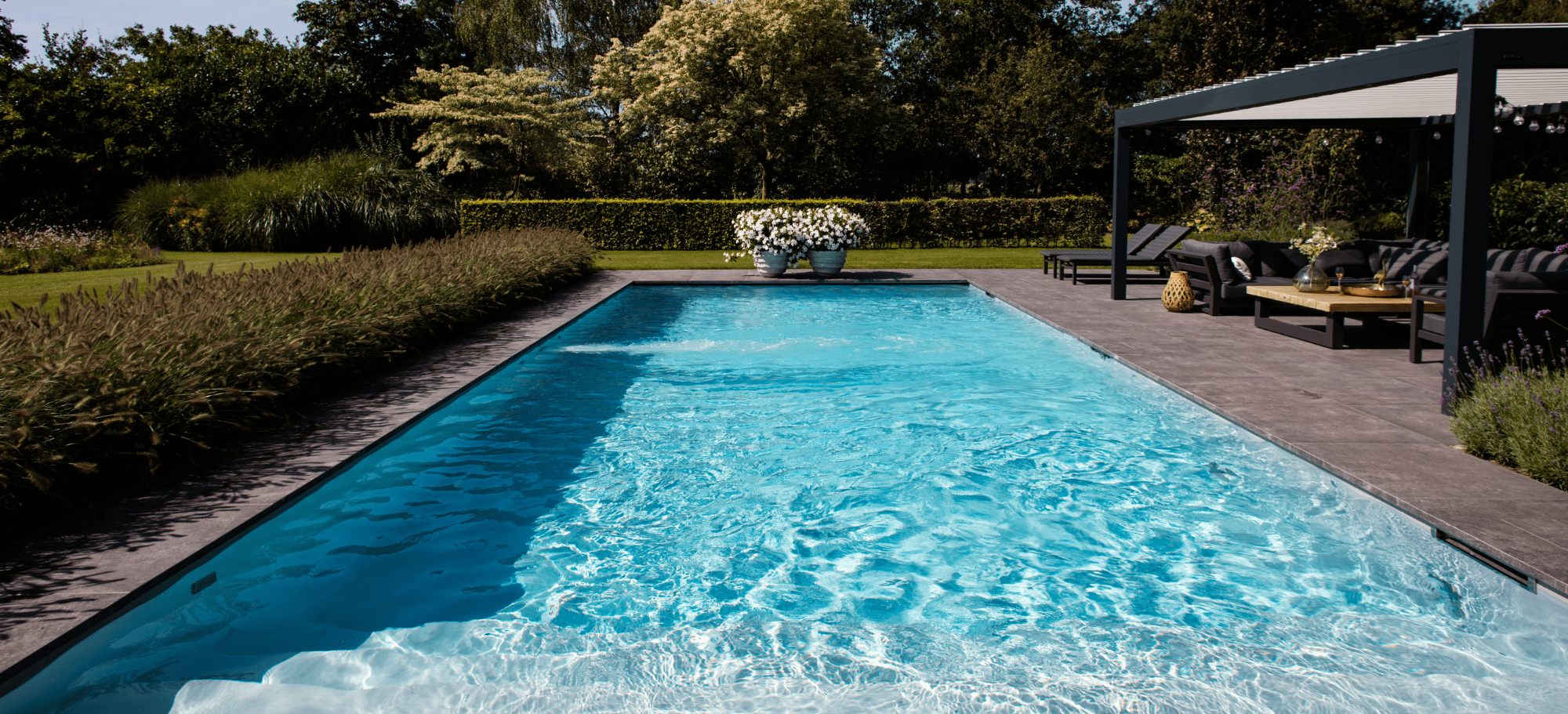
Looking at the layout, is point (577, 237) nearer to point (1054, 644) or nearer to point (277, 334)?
point (277, 334)

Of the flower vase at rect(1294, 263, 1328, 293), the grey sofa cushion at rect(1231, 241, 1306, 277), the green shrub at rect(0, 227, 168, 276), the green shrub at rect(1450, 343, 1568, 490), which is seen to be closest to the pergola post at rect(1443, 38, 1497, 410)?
the green shrub at rect(1450, 343, 1568, 490)

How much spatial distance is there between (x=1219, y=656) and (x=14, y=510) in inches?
Answer: 184

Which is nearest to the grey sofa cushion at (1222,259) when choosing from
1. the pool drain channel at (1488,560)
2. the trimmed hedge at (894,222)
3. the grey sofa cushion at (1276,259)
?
the grey sofa cushion at (1276,259)

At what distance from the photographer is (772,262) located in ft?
54.8

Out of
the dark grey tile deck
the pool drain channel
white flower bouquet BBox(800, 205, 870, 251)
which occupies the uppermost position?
white flower bouquet BBox(800, 205, 870, 251)

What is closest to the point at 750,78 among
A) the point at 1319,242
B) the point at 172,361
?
the point at 1319,242

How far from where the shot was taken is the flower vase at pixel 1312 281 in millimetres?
9305

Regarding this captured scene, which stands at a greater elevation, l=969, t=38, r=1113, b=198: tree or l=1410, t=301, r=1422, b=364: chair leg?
l=969, t=38, r=1113, b=198: tree

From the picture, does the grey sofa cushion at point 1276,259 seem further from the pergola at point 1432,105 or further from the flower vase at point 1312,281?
the flower vase at point 1312,281

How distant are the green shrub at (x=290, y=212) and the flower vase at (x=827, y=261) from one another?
8.26m

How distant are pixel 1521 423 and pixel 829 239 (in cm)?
1240

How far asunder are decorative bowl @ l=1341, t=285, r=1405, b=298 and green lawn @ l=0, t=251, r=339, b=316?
10.4 m

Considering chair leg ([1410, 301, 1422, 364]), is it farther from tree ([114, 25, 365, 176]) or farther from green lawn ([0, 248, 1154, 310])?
tree ([114, 25, 365, 176])

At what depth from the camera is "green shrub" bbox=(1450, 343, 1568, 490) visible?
14.6 feet
